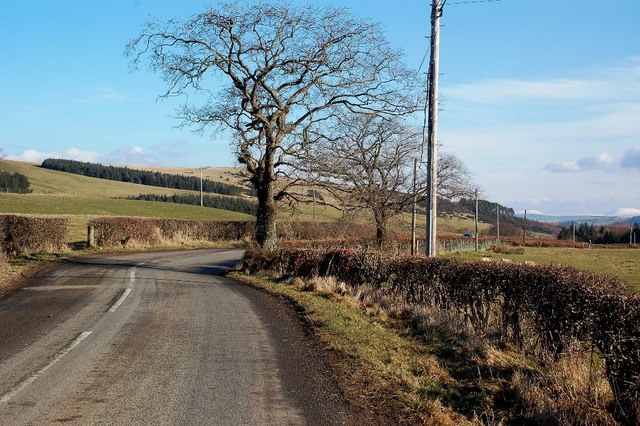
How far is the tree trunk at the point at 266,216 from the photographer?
25.9 metres

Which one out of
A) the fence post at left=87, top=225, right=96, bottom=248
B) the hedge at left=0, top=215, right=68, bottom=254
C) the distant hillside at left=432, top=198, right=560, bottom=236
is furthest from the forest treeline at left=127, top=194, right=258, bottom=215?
the hedge at left=0, top=215, right=68, bottom=254

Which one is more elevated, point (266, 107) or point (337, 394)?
point (266, 107)

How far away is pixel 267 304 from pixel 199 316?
2.54 metres

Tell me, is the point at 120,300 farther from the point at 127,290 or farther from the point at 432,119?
the point at 432,119

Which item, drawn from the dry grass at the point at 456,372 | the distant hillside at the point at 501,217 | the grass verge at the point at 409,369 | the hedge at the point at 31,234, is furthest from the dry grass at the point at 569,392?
the distant hillside at the point at 501,217

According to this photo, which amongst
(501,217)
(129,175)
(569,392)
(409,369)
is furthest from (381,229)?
(501,217)

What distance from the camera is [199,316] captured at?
12656mm

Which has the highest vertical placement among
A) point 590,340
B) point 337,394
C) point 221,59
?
point 221,59

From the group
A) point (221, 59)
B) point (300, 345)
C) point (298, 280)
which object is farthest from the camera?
point (221, 59)

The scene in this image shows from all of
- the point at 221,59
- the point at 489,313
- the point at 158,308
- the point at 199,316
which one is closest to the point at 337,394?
the point at 489,313

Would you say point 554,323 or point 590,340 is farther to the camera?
point 554,323

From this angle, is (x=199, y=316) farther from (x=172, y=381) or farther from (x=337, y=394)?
(x=337, y=394)

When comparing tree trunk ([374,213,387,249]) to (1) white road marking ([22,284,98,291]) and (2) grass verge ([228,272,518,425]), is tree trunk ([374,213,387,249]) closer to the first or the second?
(1) white road marking ([22,284,98,291])

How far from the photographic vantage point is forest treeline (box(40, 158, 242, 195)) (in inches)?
4481
